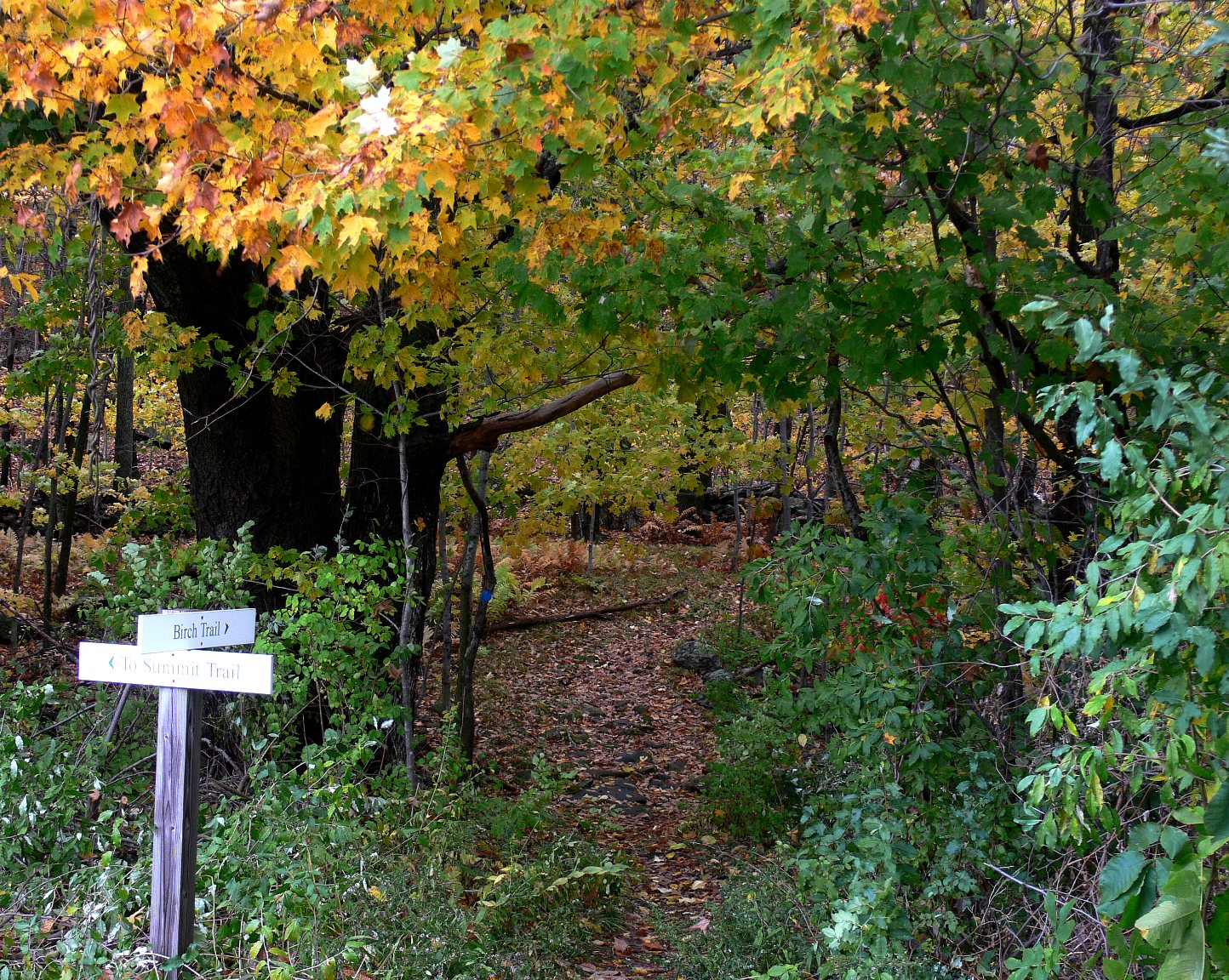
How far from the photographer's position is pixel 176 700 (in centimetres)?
329

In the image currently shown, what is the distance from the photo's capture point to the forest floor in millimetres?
6395

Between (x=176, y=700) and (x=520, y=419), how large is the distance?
161 inches

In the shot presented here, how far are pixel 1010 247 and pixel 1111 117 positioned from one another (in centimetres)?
118

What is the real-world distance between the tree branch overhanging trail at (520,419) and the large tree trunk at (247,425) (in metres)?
0.96

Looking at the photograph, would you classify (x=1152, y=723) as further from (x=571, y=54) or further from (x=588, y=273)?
(x=588, y=273)

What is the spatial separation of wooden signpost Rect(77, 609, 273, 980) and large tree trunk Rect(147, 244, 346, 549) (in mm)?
3392

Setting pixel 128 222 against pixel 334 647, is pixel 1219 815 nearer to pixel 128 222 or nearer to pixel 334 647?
pixel 334 647

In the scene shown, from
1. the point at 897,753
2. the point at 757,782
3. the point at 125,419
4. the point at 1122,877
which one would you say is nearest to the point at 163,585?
the point at 897,753

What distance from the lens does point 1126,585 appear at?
275cm

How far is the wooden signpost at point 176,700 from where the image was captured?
3164 mm

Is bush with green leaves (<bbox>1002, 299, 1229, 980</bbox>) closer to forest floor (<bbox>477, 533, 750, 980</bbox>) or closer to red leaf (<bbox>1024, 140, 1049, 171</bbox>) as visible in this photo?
red leaf (<bbox>1024, 140, 1049, 171</bbox>)

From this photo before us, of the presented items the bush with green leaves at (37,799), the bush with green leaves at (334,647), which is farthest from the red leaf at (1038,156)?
the bush with green leaves at (37,799)

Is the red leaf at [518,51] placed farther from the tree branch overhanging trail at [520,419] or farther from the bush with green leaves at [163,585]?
the tree branch overhanging trail at [520,419]

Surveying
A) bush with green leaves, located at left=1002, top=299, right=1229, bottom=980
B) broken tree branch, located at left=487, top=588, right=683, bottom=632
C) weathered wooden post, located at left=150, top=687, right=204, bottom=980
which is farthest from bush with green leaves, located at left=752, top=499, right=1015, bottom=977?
broken tree branch, located at left=487, top=588, right=683, bottom=632
